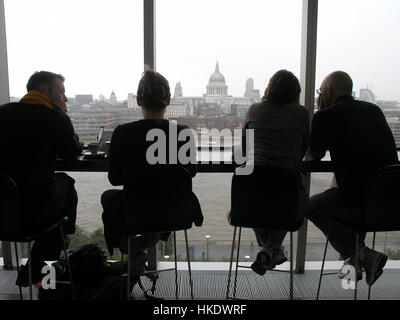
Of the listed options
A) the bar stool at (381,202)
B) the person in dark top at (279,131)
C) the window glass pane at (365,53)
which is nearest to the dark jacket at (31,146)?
the person in dark top at (279,131)

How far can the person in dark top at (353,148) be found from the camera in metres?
1.83

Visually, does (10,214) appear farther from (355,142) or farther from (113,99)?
(355,142)

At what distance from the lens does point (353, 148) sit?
6.02ft

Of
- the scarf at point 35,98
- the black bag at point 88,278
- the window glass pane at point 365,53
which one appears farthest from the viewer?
the window glass pane at point 365,53

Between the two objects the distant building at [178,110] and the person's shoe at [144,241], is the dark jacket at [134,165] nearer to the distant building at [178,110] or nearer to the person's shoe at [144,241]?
the person's shoe at [144,241]

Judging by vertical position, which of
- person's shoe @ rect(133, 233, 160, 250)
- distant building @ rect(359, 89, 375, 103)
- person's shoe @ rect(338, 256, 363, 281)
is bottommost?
person's shoe @ rect(338, 256, 363, 281)

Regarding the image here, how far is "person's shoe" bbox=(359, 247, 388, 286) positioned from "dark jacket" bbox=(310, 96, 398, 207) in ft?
1.01

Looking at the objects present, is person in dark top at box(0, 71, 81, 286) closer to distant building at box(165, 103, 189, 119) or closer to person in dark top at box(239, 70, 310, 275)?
distant building at box(165, 103, 189, 119)

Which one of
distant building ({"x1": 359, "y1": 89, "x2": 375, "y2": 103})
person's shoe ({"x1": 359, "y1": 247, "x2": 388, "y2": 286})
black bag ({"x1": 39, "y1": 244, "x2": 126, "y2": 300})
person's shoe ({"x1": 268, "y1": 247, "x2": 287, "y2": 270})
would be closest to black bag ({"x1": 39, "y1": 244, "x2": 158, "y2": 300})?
black bag ({"x1": 39, "y1": 244, "x2": 126, "y2": 300})

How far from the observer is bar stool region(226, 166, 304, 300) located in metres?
1.70

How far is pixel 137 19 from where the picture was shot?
8.34 ft

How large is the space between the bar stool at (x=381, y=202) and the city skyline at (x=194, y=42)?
3.88 ft
